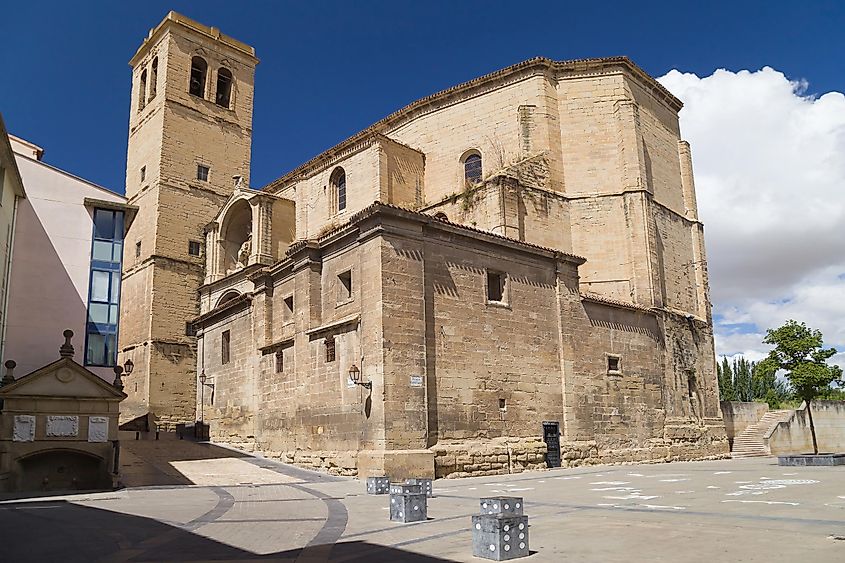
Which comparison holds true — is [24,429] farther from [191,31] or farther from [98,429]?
[191,31]

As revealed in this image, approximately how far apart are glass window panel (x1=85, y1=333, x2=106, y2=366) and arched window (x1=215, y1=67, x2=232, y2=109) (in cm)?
2409

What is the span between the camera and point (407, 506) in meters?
8.94

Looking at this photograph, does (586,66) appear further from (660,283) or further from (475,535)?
(475,535)

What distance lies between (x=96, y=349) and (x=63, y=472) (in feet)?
15.7

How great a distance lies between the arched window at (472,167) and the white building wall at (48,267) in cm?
1474

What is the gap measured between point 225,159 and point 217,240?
6752 mm

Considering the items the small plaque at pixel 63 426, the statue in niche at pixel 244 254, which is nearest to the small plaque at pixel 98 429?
the small plaque at pixel 63 426

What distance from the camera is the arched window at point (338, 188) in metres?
30.4

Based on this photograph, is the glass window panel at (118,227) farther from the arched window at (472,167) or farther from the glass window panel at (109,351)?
the arched window at (472,167)

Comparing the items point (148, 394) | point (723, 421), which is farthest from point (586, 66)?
point (148, 394)

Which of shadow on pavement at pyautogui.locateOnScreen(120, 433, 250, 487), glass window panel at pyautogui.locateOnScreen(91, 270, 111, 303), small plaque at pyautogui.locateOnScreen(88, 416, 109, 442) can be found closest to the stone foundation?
shadow on pavement at pyautogui.locateOnScreen(120, 433, 250, 487)

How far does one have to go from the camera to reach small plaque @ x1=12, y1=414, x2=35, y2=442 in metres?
14.3

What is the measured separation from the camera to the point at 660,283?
89.2ft

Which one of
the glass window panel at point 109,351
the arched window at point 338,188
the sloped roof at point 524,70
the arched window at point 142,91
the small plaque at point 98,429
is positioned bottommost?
the small plaque at point 98,429
